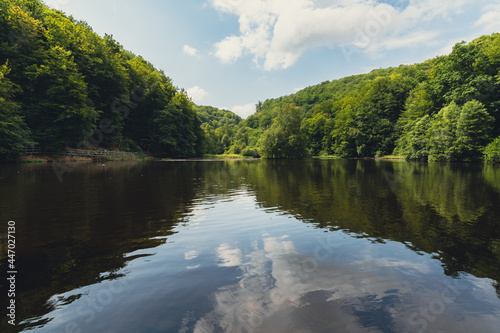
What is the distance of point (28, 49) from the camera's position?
138 feet

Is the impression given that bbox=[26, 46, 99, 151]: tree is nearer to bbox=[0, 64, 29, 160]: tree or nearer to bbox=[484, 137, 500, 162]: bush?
bbox=[0, 64, 29, 160]: tree

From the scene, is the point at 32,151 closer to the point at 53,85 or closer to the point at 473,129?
the point at 53,85

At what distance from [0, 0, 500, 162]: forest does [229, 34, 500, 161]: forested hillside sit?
0.79ft

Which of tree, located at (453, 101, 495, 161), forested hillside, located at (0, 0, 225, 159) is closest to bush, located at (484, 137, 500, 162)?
tree, located at (453, 101, 495, 161)

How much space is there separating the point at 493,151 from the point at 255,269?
50885 millimetres

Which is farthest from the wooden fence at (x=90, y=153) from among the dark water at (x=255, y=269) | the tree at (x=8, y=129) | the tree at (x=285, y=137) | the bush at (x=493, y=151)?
the bush at (x=493, y=151)

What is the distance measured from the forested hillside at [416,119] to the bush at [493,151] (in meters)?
0.13

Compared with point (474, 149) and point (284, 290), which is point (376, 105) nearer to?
point (474, 149)

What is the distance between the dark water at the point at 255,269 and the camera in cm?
358

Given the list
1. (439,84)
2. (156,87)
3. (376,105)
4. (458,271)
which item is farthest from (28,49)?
(376,105)

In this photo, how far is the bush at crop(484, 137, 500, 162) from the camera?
38.3 metres

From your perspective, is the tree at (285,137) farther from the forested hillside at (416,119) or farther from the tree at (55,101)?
the tree at (55,101)

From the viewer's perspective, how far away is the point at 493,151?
38688 millimetres
